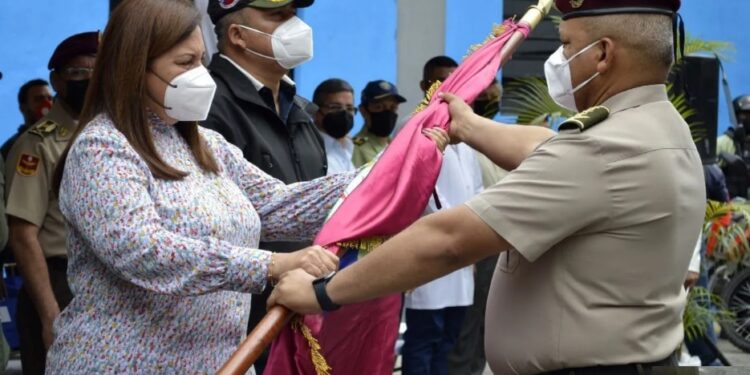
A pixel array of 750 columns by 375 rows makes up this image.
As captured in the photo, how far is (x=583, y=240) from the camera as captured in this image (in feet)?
10.9

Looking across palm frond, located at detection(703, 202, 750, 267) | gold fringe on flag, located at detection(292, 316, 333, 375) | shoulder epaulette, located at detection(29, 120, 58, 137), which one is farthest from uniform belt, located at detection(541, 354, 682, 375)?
palm frond, located at detection(703, 202, 750, 267)

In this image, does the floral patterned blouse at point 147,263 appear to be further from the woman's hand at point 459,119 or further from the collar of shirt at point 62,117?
the collar of shirt at point 62,117

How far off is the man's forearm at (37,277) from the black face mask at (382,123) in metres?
3.75

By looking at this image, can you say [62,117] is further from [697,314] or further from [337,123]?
[697,314]

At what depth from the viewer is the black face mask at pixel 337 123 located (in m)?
9.09

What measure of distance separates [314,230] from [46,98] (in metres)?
5.60

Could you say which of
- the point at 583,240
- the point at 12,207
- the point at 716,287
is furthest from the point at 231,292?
the point at 716,287

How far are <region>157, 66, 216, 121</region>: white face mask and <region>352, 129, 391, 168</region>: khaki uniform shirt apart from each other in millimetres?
5081

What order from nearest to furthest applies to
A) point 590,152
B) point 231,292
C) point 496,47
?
point 590,152 → point 231,292 → point 496,47

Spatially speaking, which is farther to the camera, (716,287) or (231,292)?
(716,287)

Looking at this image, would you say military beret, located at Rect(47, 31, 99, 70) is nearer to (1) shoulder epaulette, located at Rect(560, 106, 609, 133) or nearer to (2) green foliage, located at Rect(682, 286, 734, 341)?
(1) shoulder epaulette, located at Rect(560, 106, 609, 133)

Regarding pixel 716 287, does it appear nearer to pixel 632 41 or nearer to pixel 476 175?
pixel 476 175

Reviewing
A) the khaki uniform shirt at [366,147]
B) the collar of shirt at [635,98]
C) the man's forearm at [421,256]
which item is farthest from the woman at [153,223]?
the khaki uniform shirt at [366,147]

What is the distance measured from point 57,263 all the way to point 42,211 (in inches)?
10.3
